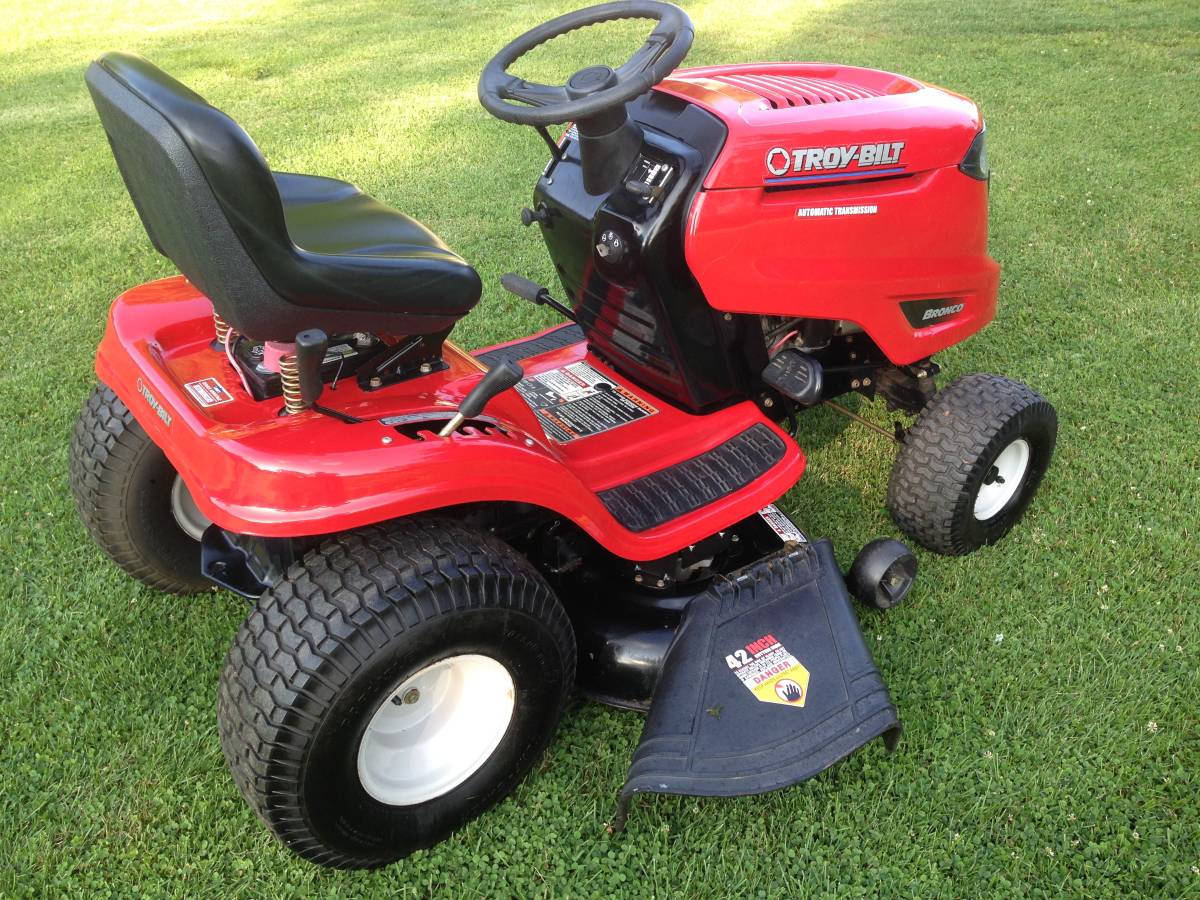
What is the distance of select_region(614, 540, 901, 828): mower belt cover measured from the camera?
81.8 inches

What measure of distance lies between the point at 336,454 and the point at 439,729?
0.71 m

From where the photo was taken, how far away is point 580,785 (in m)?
2.27

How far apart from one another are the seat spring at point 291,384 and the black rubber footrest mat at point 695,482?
2.77ft

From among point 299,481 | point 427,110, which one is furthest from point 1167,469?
point 427,110

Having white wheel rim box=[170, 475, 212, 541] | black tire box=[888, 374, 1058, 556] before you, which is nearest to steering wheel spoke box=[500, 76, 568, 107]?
white wheel rim box=[170, 475, 212, 541]

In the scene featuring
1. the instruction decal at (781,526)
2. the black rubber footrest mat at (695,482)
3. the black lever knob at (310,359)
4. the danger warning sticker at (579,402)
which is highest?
the black lever knob at (310,359)

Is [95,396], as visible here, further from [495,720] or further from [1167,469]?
[1167,469]

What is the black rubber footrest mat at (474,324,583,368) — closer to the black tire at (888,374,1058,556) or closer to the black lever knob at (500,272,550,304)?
the black lever knob at (500,272,550,304)

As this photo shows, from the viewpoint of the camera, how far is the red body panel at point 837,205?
7.75 feet

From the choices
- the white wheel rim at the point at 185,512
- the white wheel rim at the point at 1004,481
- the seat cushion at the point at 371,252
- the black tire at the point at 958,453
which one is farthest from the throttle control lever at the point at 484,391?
the white wheel rim at the point at 1004,481

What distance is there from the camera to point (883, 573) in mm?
2605

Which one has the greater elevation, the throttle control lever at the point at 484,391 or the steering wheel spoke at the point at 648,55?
the steering wheel spoke at the point at 648,55

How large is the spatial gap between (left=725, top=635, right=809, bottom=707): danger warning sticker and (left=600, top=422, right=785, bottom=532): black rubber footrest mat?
0.38 metres

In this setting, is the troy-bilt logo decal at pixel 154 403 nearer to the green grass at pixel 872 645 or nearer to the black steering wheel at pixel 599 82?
the green grass at pixel 872 645
